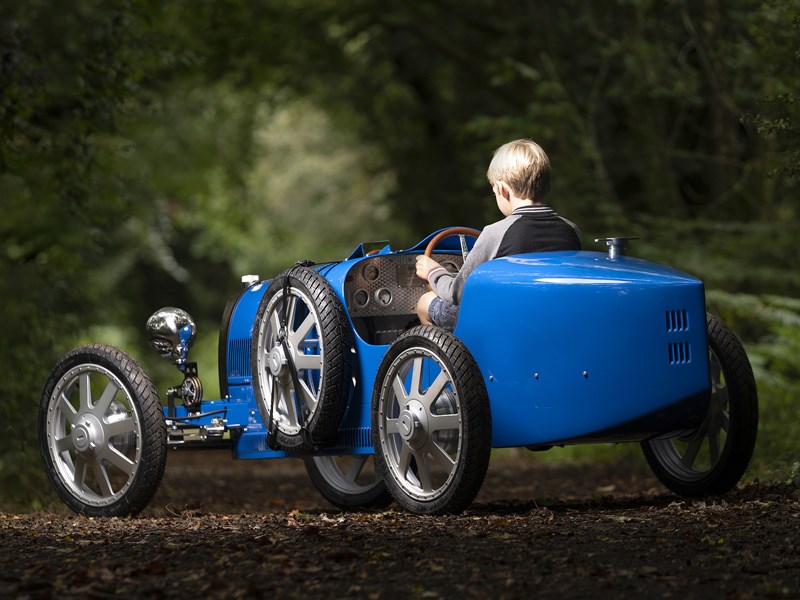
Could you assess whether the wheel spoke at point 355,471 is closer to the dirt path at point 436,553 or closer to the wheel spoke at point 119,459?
the dirt path at point 436,553

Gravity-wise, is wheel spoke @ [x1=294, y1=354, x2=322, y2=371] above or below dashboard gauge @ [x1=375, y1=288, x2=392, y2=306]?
below

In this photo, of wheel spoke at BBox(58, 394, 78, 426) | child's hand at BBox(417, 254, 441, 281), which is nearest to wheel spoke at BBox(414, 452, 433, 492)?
child's hand at BBox(417, 254, 441, 281)

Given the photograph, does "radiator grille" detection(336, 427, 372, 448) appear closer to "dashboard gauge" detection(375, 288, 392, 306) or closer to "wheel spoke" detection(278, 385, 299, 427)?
"wheel spoke" detection(278, 385, 299, 427)

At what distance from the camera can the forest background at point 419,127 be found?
9578 mm

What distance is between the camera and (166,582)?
13.8 feet

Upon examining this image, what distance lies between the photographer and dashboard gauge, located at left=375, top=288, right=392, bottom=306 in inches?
278

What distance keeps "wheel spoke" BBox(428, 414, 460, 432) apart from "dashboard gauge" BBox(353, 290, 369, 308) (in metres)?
1.35


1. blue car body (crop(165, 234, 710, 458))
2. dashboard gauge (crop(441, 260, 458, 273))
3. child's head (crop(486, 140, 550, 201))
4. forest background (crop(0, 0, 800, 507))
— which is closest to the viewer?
blue car body (crop(165, 234, 710, 458))

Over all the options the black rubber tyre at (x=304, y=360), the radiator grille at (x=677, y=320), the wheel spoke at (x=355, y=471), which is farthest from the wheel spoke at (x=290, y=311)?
the radiator grille at (x=677, y=320)

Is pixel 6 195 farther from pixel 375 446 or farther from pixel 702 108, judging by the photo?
pixel 702 108

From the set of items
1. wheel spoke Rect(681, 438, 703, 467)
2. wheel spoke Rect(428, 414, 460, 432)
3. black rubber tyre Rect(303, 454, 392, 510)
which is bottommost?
black rubber tyre Rect(303, 454, 392, 510)

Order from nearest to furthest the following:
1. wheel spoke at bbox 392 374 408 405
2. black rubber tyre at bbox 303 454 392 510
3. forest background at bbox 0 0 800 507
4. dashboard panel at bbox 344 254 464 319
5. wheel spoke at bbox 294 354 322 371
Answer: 1. wheel spoke at bbox 392 374 408 405
2. wheel spoke at bbox 294 354 322 371
3. dashboard panel at bbox 344 254 464 319
4. black rubber tyre at bbox 303 454 392 510
5. forest background at bbox 0 0 800 507

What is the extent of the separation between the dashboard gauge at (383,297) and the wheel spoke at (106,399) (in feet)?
4.65

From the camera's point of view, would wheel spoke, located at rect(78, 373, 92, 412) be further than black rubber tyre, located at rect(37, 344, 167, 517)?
Yes
